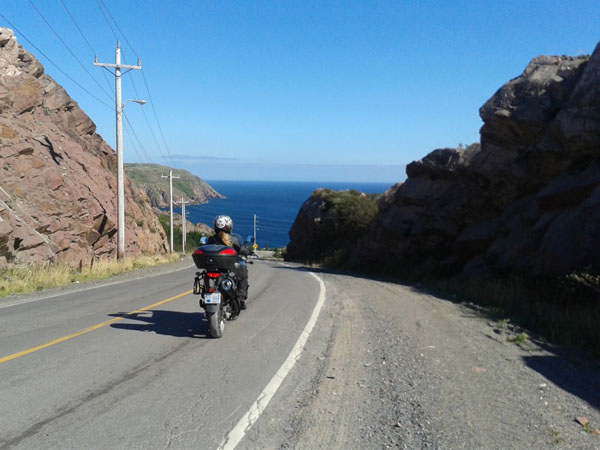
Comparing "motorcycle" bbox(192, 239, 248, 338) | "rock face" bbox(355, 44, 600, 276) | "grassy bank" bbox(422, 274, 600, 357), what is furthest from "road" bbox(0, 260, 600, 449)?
"rock face" bbox(355, 44, 600, 276)

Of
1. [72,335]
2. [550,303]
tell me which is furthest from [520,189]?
[72,335]

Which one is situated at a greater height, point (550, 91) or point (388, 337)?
point (550, 91)

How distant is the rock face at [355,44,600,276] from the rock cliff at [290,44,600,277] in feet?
0.11

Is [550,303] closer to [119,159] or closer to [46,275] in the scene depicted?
[46,275]

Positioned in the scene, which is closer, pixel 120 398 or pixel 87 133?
pixel 120 398

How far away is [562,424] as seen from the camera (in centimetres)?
529

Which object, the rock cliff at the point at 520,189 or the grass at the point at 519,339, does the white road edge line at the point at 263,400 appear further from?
the rock cliff at the point at 520,189

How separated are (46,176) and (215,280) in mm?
19617

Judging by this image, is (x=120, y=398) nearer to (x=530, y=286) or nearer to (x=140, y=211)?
(x=530, y=286)

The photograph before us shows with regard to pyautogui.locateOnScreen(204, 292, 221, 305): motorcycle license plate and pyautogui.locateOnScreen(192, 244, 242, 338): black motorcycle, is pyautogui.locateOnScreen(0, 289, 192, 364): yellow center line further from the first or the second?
pyautogui.locateOnScreen(204, 292, 221, 305): motorcycle license plate

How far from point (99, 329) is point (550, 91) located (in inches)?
636

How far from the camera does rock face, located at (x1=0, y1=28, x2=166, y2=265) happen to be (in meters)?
22.2

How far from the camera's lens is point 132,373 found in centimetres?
664

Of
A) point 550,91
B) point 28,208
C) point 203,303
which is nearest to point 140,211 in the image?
point 28,208
